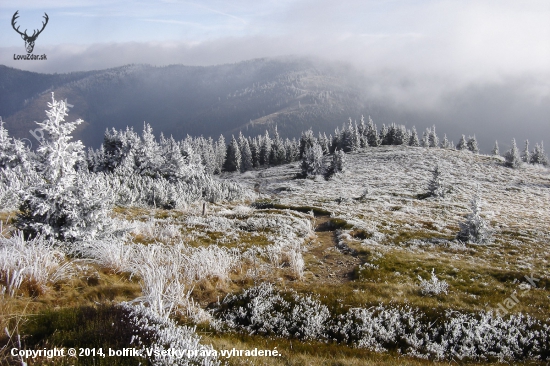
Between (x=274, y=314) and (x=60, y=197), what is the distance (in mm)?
7152

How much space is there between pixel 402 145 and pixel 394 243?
9382 cm

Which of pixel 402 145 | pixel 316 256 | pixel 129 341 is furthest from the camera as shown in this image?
pixel 402 145

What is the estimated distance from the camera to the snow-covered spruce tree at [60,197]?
8.38 meters

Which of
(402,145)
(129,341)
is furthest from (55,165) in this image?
(402,145)

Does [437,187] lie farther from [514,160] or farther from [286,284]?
[286,284]

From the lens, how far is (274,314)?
289 inches

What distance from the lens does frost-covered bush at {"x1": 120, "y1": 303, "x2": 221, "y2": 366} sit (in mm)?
3822


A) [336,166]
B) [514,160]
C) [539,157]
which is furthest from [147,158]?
[539,157]

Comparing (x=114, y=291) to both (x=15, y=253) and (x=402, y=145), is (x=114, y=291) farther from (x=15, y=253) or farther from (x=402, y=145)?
(x=402, y=145)

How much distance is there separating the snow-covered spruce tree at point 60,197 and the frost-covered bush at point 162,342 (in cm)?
526

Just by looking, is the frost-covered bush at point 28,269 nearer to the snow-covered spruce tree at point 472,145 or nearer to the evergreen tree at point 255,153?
the evergreen tree at point 255,153

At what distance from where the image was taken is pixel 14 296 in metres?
5.25

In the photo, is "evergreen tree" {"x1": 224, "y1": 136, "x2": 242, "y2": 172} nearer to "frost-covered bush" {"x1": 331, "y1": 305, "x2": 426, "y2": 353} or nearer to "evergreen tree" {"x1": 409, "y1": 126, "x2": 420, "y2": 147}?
"evergreen tree" {"x1": 409, "y1": 126, "x2": 420, "y2": 147}

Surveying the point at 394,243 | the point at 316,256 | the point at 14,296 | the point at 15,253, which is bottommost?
the point at 394,243
